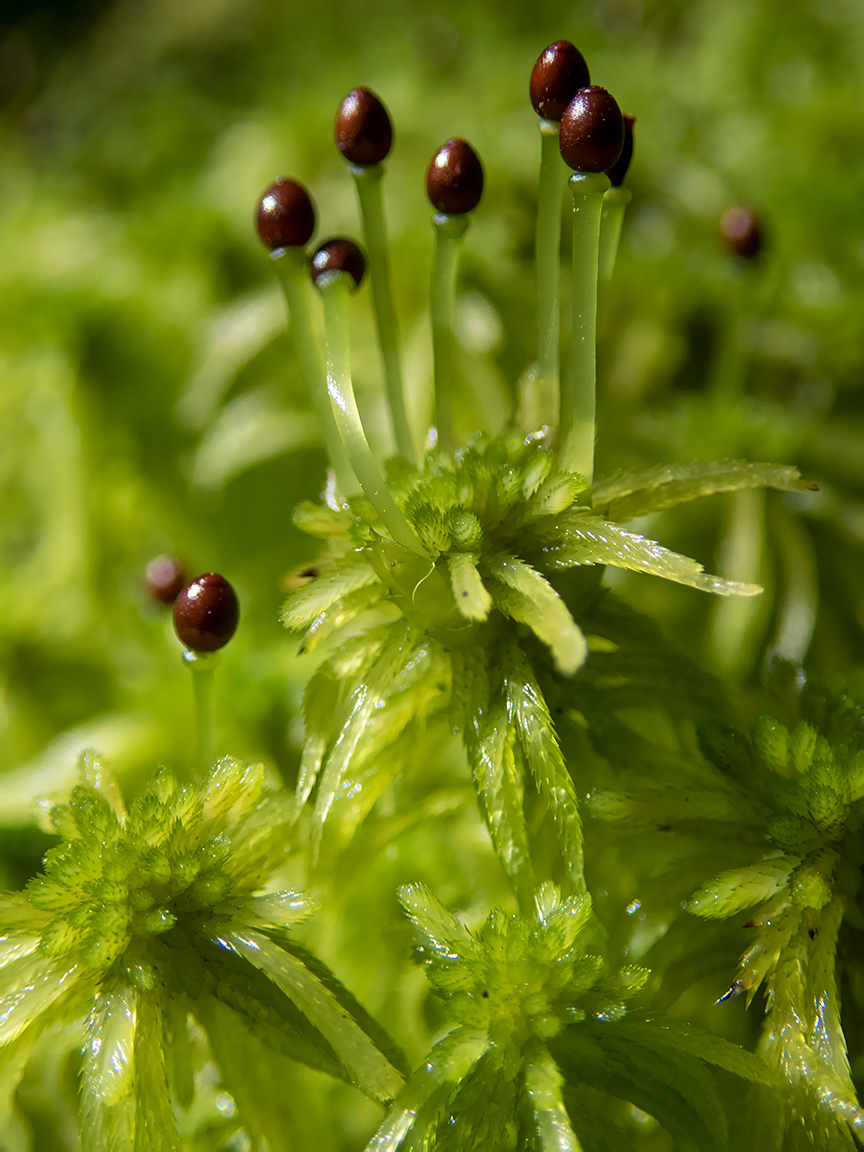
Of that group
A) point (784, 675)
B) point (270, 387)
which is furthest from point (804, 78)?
point (784, 675)

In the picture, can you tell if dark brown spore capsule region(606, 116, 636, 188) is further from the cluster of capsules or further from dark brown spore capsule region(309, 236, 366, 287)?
dark brown spore capsule region(309, 236, 366, 287)

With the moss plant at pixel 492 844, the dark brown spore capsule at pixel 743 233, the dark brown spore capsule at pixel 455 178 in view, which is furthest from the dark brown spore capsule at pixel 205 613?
the dark brown spore capsule at pixel 743 233

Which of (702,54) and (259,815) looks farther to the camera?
(702,54)

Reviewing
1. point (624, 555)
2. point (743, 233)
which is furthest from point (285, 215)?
point (743, 233)

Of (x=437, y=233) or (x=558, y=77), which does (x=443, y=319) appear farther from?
(x=558, y=77)

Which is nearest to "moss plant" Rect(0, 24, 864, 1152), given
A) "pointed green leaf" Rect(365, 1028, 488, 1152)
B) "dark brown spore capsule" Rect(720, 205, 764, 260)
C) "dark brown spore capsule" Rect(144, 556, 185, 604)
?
"pointed green leaf" Rect(365, 1028, 488, 1152)

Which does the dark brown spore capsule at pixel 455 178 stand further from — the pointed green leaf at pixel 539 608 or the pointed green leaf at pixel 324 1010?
the pointed green leaf at pixel 324 1010

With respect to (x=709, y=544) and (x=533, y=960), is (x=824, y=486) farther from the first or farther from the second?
(x=533, y=960)
